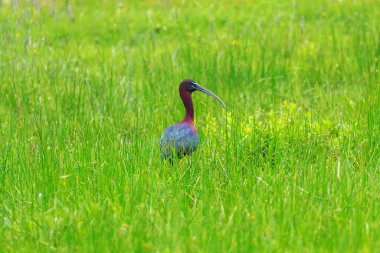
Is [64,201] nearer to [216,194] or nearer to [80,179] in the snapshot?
[80,179]

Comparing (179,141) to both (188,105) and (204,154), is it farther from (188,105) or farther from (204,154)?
(188,105)

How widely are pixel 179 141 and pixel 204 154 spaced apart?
20 centimetres

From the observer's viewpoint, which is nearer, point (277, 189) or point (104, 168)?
point (277, 189)

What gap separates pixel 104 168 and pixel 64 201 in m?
0.37

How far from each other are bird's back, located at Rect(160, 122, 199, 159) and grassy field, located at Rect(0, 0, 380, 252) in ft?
0.23

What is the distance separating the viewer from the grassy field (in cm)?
358

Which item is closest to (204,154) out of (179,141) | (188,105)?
(179,141)

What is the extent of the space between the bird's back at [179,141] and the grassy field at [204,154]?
0.23 feet

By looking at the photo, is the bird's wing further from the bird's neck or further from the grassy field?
the bird's neck

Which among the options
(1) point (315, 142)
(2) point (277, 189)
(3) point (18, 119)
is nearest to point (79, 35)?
(3) point (18, 119)

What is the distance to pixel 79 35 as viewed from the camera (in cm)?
898

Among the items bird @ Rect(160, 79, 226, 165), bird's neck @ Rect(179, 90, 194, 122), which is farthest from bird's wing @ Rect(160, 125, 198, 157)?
bird's neck @ Rect(179, 90, 194, 122)

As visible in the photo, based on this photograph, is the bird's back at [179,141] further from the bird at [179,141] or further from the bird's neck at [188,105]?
the bird's neck at [188,105]

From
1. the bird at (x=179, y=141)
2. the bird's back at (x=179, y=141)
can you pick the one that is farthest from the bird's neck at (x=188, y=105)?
the bird's back at (x=179, y=141)
